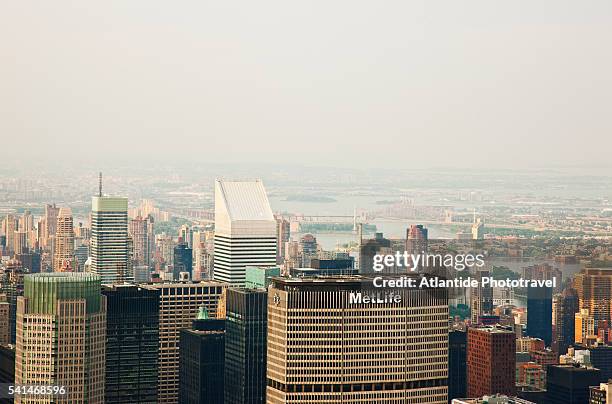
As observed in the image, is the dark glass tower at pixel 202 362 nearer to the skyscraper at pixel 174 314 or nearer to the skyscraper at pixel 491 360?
the skyscraper at pixel 174 314

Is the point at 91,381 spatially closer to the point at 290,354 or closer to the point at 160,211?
the point at 290,354

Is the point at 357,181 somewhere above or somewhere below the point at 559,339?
above

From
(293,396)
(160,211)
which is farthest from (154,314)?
(293,396)

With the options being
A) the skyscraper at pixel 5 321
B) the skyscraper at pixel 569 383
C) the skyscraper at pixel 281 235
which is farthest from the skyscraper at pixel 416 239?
the skyscraper at pixel 5 321

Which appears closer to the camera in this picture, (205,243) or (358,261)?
(358,261)

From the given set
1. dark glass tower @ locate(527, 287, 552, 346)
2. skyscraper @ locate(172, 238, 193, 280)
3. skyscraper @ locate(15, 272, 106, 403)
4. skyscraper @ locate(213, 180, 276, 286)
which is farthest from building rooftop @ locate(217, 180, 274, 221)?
skyscraper @ locate(15, 272, 106, 403)

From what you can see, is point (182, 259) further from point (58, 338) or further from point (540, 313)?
point (58, 338)
